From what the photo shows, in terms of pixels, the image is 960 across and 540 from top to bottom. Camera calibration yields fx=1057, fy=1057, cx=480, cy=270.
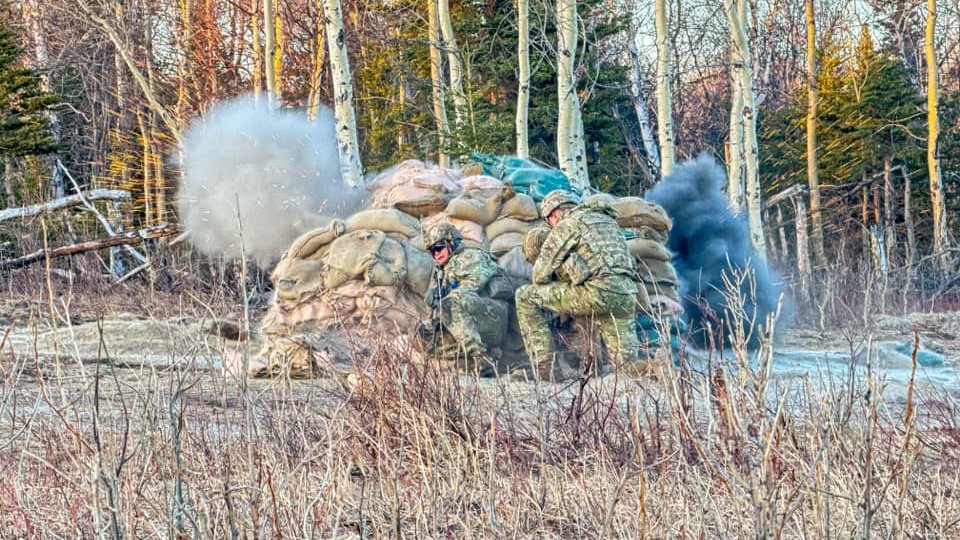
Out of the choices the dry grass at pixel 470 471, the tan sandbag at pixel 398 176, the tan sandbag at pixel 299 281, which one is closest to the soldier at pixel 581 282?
the tan sandbag at pixel 299 281

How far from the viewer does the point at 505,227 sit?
Answer: 9430 millimetres

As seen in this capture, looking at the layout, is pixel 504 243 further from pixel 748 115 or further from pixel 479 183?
pixel 748 115

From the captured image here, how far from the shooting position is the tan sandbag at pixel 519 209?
31.1 feet

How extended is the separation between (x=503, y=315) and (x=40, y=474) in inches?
196

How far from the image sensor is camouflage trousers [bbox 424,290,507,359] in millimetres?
8156

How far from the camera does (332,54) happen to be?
1195 centimetres

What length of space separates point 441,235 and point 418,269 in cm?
61

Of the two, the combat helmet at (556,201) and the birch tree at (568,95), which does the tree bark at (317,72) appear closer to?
the birch tree at (568,95)

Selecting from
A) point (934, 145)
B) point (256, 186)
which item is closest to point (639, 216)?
point (256, 186)

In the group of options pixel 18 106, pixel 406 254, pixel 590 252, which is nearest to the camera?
pixel 590 252

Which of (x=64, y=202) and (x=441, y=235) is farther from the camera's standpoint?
(x=64, y=202)

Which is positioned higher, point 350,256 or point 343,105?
point 343,105

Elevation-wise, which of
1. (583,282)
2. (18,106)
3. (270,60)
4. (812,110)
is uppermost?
(270,60)

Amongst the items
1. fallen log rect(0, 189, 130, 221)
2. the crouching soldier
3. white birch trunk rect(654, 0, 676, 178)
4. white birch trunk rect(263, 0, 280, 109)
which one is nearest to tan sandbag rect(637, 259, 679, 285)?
the crouching soldier
